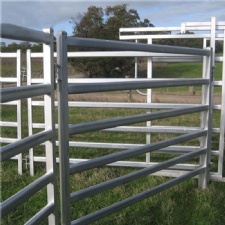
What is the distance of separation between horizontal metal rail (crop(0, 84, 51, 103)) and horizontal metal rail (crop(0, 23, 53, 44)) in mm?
286

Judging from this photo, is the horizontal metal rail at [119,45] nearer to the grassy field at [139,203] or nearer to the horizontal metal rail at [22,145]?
the horizontal metal rail at [22,145]

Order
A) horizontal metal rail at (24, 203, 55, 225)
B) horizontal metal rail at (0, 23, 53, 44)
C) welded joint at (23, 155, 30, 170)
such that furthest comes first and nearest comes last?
1. welded joint at (23, 155, 30, 170)
2. horizontal metal rail at (24, 203, 55, 225)
3. horizontal metal rail at (0, 23, 53, 44)

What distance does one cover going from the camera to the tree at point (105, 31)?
2386 centimetres

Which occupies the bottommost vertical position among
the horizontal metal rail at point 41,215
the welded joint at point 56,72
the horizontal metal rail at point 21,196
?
the horizontal metal rail at point 41,215

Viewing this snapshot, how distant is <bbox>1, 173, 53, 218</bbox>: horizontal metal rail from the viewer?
6.47 feet

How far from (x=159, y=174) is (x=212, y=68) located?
154 centimetres

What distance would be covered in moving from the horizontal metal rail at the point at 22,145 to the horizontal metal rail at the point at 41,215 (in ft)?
1.54

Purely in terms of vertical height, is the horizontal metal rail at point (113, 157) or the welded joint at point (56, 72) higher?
the welded joint at point (56, 72)

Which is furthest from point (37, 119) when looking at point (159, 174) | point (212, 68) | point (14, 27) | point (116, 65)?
point (116, 65)

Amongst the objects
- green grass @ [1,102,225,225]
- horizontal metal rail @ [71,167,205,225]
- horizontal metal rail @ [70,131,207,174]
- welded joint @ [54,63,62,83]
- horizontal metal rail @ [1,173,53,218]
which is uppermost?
welded joint @ [54,63,62,83]

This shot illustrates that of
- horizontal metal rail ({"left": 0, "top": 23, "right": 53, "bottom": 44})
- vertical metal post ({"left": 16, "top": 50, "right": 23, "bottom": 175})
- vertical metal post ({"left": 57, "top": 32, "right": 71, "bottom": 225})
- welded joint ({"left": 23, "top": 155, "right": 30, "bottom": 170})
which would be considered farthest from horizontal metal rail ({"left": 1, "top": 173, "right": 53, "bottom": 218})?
welded joint ({"left": 23, "top": 155, "right": 30, "bottom": 170})

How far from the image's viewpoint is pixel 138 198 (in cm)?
331

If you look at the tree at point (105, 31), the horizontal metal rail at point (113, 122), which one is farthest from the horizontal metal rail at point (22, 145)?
the tree at point (105, 31)

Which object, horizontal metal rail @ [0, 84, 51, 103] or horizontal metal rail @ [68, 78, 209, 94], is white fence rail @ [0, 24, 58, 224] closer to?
horizontal metal rail @ [0, 84, 51, 103]
